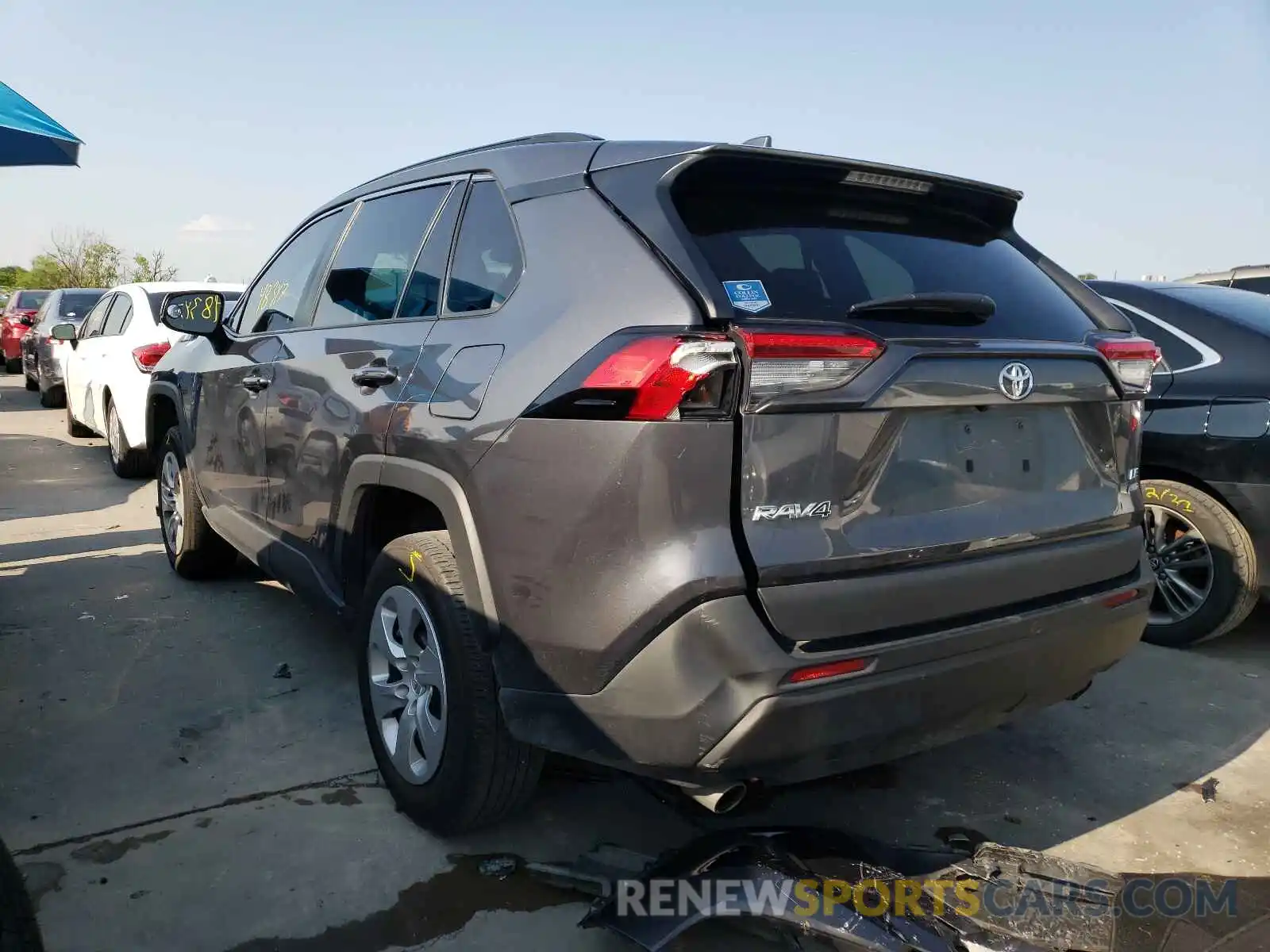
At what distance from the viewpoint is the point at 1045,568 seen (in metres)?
2.38

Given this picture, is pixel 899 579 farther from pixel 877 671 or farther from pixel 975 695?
pixel 975 695

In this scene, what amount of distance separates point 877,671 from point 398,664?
4.75ft

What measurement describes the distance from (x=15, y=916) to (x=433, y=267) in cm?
194

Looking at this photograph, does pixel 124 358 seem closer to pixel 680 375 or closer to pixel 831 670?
pixel 680 375

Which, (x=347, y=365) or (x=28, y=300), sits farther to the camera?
(x=28, y=300)

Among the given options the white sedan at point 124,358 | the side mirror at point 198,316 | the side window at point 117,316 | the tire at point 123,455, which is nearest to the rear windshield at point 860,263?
the side mirror at point 198,316

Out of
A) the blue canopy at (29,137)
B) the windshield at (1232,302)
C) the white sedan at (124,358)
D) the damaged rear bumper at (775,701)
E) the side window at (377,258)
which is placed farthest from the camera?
the white sedan at (124,358)

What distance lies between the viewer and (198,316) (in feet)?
14.4

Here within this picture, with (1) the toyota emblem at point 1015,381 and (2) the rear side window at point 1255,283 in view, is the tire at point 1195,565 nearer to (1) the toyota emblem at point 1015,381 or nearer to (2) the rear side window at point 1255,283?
(1) the toyota emblem at point 1015,381

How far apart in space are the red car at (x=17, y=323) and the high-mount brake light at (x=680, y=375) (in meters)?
19.4

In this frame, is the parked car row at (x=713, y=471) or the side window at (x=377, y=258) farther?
the side window at (x=377, y=258)

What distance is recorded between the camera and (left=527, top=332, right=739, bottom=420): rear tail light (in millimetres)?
1991

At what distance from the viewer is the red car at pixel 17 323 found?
1819 cm

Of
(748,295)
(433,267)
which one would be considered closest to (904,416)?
(748,295)
